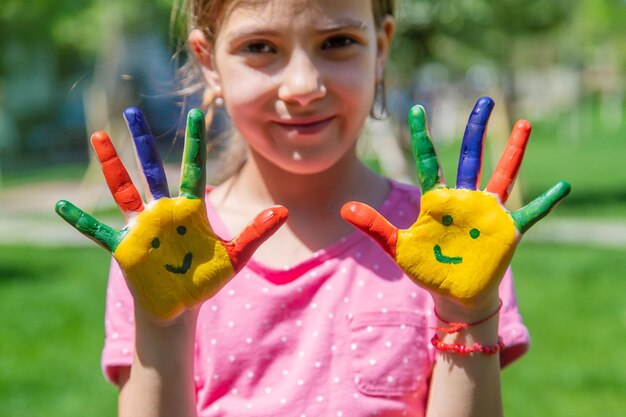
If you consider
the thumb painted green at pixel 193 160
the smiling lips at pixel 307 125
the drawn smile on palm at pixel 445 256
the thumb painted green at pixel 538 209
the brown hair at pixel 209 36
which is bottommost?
the drawn smile on palm at pixel 445 256

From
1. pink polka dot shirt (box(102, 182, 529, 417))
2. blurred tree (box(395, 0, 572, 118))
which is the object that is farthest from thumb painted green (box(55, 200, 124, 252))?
blurred tree (box(395, 0, 572, 118))

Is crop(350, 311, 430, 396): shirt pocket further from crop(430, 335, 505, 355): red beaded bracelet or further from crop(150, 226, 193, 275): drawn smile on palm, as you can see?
crop(150, 226, 193, 275): drawn smile on palm

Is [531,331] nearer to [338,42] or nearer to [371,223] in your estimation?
[338,42]

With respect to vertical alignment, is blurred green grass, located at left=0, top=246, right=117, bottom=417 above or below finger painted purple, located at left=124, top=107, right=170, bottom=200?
above

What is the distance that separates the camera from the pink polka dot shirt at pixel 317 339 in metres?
1.81

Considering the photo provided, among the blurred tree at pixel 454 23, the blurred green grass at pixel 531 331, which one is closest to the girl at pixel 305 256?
the blurred green grass at pixel 531 331

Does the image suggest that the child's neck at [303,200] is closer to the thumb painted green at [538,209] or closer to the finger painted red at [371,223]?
the finger painted red at [371,223]

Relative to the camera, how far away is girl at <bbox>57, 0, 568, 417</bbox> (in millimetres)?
1611

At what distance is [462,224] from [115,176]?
621 mm

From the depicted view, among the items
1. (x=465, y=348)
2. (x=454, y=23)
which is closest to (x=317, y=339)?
A: (x=465, y=348)

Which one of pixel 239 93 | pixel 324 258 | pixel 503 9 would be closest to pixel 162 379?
pixel 324 258

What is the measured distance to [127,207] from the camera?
1628 mm

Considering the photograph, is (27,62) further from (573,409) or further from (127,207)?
(127,207)

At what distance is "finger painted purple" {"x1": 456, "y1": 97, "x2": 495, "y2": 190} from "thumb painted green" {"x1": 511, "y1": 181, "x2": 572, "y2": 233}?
10cm
